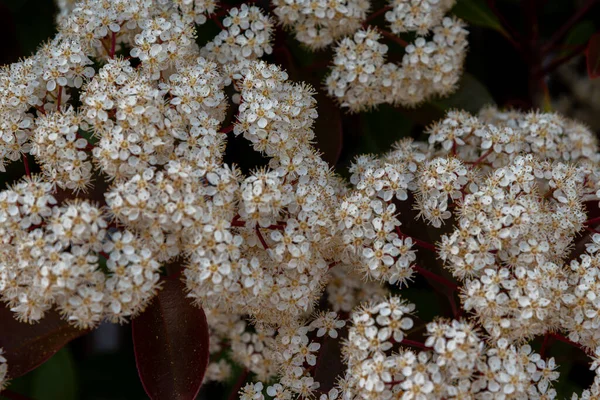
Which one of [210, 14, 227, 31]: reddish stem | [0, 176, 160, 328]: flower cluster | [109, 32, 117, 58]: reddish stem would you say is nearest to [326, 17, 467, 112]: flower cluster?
[210, 14, 227, 31]: reddish stem

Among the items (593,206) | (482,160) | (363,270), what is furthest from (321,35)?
(593,206)

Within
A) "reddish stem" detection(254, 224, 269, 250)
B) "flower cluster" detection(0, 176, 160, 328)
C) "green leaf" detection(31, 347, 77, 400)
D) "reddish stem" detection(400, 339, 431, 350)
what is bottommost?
"green leaf" detection(31, 347, 77, 400)

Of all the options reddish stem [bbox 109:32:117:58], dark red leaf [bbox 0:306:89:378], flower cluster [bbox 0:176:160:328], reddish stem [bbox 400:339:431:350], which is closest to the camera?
flower cluster [bbox 0:176:160:328]

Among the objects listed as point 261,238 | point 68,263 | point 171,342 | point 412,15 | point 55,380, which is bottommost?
Answer: point 55,380

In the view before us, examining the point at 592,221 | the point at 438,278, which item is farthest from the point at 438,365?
the point at 592,221

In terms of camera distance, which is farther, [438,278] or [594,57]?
[594,57]

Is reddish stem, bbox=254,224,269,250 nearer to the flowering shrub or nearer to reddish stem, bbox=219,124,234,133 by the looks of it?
the flowering shrub

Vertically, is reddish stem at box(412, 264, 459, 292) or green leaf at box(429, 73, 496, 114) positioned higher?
green leaf at box(429, 73, 496, 114)

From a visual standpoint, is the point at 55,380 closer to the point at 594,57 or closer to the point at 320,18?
the point at 320,18
